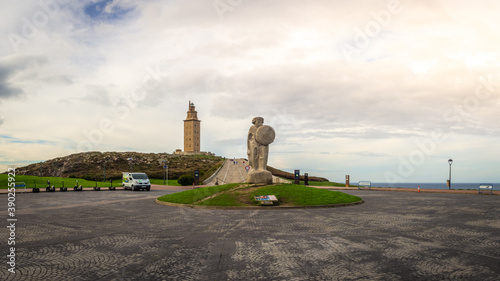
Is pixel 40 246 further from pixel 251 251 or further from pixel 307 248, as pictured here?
pixel 307 248

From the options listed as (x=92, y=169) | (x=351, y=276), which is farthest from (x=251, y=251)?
(x=92, y=169)

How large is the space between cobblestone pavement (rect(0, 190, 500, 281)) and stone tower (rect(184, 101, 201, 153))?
137860 mm

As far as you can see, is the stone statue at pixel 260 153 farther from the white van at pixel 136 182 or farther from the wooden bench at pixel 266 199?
the white van at pixel 136 182

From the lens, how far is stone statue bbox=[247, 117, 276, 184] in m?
22.4

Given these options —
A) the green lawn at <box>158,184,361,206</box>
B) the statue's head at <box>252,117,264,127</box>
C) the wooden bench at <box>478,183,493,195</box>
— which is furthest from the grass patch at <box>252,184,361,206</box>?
the wooden bench at <box>478,183,493,195</box>

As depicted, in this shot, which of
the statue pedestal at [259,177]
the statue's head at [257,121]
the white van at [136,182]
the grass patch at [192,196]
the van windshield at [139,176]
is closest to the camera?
the grass patch at [192,196]

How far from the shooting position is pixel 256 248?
27.2 ft

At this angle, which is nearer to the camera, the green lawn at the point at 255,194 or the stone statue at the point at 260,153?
the green lawn at the point at 255,194

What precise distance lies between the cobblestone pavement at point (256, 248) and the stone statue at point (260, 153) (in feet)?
28.9

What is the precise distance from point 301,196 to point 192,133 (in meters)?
135

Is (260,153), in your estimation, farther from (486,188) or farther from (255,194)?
(486,188)

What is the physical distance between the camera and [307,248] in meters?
8.32

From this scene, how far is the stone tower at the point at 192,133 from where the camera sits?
150375mm

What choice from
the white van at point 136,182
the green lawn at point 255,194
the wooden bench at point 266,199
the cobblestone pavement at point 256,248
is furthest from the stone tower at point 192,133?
the cobblestone pavement at point 256,248
